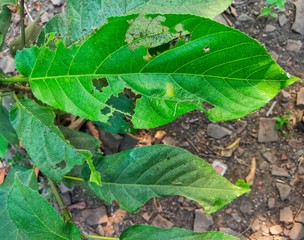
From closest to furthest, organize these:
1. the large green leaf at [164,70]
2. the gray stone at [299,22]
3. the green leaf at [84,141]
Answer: the large green leaf at [164,70]
the green leaf at [84,141]
the gray stone at [299,22]

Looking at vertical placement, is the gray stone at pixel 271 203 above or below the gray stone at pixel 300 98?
below

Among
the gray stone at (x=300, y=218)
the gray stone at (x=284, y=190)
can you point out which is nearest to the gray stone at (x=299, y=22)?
the gray stone at (x=284, y=190)

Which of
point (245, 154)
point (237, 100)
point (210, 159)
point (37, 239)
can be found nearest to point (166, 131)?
point (210, 159)

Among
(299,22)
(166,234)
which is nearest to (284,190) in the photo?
(299,22)

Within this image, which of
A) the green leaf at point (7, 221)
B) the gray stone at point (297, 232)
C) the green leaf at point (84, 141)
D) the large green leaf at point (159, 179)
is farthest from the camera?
the gray stone at point (297, 232)

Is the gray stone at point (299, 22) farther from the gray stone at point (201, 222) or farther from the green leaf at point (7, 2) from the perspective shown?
A: the green leaf at point (7, 2)

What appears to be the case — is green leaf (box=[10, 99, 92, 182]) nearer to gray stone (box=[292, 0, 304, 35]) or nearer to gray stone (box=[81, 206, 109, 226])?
gray stone (box=[81, 206, 109, 226])

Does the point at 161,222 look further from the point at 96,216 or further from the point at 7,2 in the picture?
the point at 7,2
